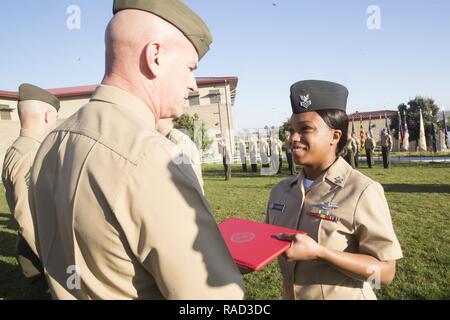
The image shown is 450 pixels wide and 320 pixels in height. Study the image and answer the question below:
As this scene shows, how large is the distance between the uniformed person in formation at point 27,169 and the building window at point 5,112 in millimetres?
32550

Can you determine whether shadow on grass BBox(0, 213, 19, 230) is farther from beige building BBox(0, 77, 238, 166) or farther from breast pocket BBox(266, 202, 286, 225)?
beige building BBox(0, 77, 238, 166)

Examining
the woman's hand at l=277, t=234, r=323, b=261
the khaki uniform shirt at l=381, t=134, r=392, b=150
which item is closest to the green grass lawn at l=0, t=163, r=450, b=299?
the woman's hand at l=277, t=234, r=323, b=261

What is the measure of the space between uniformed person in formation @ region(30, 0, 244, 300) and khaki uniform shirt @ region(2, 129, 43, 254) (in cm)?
222

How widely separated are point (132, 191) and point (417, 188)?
1184 centimetres

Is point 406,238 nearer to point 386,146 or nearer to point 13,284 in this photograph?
point 13,284

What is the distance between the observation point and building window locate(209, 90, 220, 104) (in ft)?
111

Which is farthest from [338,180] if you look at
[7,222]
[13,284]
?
[7,222]

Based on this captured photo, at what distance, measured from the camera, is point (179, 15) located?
114 cm

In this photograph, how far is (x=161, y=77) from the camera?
1131 mm

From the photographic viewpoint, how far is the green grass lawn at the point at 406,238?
13.6ft

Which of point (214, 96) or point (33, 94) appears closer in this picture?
point (33, 94)
